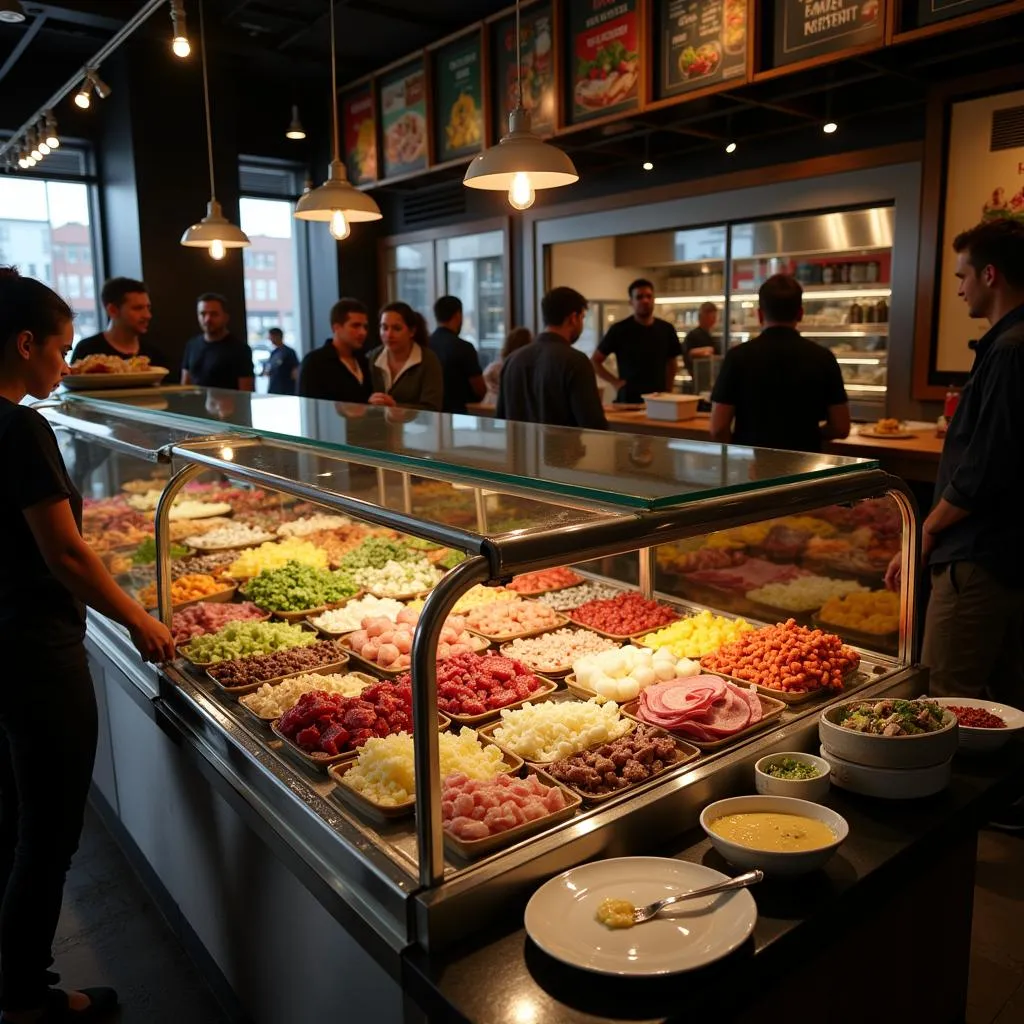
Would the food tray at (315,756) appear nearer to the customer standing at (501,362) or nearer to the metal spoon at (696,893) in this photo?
the metal spoon at (696,893)

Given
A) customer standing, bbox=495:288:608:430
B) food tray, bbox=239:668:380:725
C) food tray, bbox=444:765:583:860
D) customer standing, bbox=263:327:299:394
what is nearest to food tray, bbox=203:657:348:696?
food tray, bbox=239:668:380:725

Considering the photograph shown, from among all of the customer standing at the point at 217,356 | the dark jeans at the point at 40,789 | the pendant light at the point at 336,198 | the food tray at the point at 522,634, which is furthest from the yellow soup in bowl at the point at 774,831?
the customer standing at the point at 217,356

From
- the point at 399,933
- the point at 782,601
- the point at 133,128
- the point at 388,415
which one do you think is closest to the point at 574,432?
the point at 388,415

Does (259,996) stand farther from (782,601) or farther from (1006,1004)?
(782,601)

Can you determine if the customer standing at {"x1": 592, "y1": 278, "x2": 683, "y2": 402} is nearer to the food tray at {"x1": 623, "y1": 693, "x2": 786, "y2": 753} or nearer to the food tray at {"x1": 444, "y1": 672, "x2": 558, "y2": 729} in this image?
the food tray at {"x1": 444, "y1": 672, "x2": 558, "y2": 729}

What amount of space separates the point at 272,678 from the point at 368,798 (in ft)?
2.80

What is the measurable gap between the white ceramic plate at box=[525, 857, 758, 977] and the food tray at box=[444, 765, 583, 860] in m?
0.11

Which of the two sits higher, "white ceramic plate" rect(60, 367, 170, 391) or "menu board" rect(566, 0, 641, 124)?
"menu board" rect(566, 0, 641, 124)

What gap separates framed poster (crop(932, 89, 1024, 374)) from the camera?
5.32m

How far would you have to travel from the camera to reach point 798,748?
2.07m

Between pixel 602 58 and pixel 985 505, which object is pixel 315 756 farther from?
pixel 602 58

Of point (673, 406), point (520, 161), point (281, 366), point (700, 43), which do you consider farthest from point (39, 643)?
point (281, 366)

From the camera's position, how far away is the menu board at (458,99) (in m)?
7.65

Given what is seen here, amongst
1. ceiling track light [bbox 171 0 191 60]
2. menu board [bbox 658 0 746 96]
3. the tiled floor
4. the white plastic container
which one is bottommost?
the tiled floor
